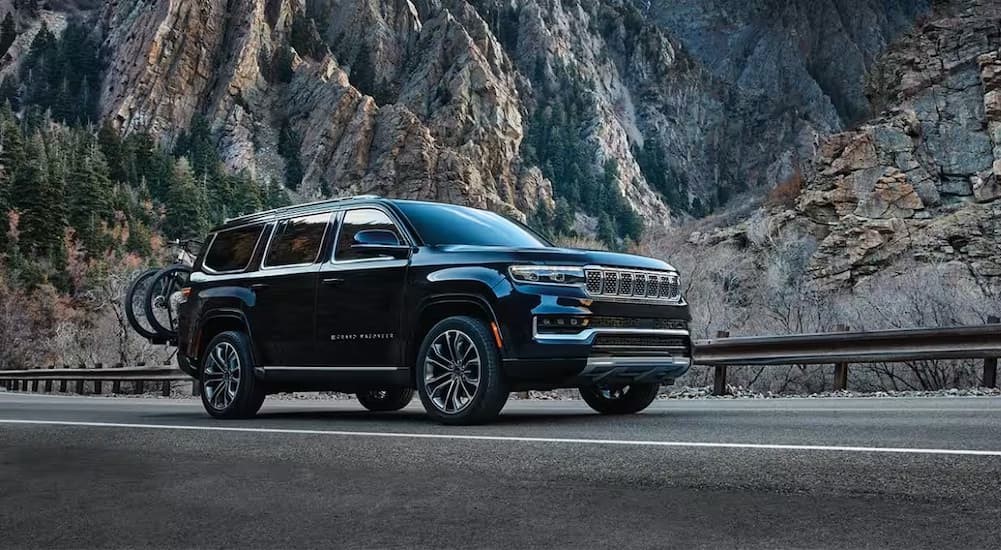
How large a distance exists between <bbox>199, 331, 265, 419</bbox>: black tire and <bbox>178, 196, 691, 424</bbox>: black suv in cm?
1

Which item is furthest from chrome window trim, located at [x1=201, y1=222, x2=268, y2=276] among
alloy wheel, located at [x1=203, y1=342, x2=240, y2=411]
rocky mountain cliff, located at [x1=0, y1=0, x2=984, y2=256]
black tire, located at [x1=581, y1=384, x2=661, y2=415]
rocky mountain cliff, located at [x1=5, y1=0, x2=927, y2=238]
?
rocky mountain cliff, located at [x1=5, y1=0, x2=927, y2=238]

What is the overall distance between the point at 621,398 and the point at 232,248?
438cm

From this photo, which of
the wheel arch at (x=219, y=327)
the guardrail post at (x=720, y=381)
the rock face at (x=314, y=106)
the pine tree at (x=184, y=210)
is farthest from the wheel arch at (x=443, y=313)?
the rock face at (x=314, y=106)

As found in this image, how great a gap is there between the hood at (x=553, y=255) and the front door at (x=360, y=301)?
62 centimetres

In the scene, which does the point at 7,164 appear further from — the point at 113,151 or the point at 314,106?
the point at 314,106

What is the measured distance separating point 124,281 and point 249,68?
10935 centimetres

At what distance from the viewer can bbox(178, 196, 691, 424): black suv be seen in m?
8.18

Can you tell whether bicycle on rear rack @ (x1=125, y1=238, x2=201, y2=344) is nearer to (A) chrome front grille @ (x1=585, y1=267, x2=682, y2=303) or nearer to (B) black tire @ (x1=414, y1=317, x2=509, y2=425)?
(B) black tire @ (x1=414, y1=317, x2=509, y2=425)

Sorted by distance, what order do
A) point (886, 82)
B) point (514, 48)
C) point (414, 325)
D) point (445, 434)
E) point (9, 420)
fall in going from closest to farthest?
point (445, 434)
point (414, 325)
point (9, 420)
point (886, 82)
point (514, 48)

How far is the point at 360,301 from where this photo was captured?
364 inches

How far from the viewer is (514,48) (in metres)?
191

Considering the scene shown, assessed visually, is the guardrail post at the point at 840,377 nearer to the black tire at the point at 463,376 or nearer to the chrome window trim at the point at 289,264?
the black tire at the point at 463,376

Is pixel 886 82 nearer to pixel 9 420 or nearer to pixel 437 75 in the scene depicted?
pixel 9 420

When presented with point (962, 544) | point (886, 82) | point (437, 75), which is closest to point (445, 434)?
point (962, 544)
